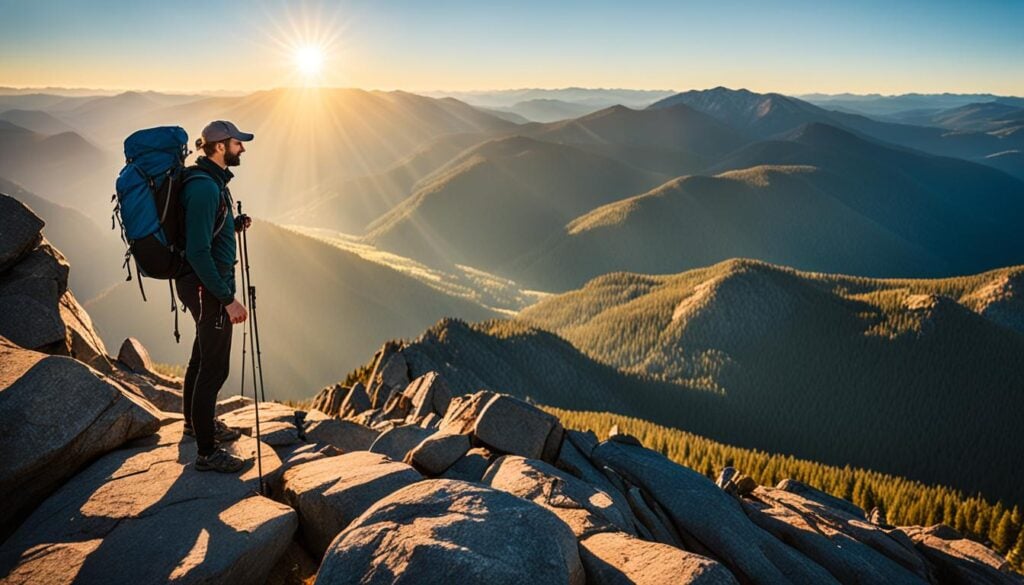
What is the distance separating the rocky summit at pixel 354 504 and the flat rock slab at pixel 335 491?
0.12 feet

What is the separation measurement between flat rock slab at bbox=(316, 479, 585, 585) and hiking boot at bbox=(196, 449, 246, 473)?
14.2 ft

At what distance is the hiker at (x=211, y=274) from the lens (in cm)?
894

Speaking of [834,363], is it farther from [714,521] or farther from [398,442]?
[398,442]

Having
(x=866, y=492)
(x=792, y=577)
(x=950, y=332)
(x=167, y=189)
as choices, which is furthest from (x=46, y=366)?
(x=950, y=332)

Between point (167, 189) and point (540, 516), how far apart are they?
7727 mm

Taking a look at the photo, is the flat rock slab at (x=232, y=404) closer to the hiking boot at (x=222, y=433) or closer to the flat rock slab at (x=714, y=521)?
the hiking boot at (x=222, y=433)

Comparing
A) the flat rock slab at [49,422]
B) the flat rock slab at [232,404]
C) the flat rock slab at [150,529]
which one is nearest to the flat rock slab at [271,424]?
the flat rock slab at [232,404]

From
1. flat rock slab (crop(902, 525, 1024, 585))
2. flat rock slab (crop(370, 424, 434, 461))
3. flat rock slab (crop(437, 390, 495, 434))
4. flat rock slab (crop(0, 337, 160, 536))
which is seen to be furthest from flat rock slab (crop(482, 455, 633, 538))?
flat rock slab (crop(902, 525, 1024, 585))

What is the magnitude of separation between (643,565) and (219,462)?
7.75 metres

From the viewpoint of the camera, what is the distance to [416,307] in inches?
6348

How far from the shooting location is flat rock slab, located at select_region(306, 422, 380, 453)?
1475 centimetres

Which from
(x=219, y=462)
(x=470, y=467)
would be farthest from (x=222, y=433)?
(x=470, y=467)

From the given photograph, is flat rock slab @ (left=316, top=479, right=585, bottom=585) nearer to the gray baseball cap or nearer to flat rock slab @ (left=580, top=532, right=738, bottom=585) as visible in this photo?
flat rock slab @ (left=580, top=532, right=738, bottom=585)

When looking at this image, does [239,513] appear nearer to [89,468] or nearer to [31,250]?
[89,468]
